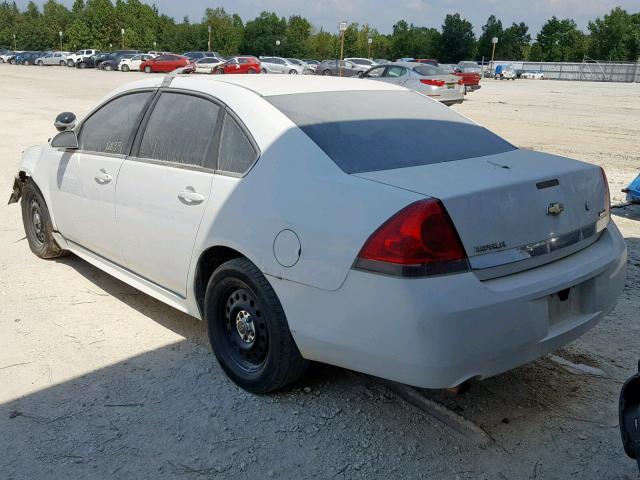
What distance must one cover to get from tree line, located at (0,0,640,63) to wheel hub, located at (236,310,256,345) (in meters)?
87.8

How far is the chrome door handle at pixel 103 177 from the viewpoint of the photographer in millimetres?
4273

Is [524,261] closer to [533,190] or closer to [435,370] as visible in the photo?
[533,190]

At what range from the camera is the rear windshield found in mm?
3189

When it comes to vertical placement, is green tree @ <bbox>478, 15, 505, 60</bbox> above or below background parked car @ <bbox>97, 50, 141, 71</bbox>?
above

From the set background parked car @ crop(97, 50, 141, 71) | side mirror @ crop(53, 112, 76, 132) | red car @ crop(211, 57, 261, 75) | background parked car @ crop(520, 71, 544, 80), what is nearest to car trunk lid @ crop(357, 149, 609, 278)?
side mirror @ crop(53, 112, 76, 132)

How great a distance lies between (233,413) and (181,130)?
170 cm

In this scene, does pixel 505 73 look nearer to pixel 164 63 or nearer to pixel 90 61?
pixel 164 63

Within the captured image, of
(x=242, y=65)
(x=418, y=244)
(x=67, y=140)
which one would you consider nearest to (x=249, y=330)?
(x=418, y=244)

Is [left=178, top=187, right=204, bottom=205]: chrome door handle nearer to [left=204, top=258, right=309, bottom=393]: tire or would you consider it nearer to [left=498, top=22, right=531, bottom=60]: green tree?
[left=204, top=258, right=309, bottom=393]: tire

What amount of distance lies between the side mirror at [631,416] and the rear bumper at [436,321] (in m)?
0.43

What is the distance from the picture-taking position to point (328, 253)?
2811 millimetres

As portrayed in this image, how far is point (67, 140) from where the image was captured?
15.6 ft

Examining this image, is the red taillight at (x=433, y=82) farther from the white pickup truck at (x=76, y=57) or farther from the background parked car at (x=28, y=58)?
the background parked car at (x=28, y=58)

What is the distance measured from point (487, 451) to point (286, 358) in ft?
3.40
